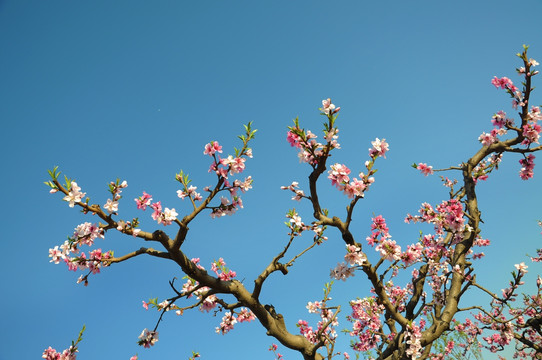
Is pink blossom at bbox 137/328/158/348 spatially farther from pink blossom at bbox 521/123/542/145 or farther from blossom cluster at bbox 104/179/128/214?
pink blossom at bbox 521/123/542/145

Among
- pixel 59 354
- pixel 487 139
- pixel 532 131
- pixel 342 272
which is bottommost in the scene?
pixel 342 272

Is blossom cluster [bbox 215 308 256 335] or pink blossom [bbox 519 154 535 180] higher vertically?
pink blossom [bbox 519 154 535 180]

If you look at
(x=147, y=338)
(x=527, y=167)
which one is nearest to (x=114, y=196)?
(x=147, y=338)

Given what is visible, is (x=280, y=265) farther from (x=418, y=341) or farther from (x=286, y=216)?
(x=418, y=341)

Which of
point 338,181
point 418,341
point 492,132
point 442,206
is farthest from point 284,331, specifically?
point 492,132

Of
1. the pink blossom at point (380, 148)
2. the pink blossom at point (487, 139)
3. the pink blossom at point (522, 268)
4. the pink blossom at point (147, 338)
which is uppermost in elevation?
the pink blossom at point (487, 139)

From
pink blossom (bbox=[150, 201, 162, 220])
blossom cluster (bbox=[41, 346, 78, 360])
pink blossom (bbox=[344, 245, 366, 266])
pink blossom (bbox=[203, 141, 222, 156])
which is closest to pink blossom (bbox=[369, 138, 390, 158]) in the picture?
pink blossom (bbox=[344, 245, 366, 266])

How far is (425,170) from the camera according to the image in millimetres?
8633

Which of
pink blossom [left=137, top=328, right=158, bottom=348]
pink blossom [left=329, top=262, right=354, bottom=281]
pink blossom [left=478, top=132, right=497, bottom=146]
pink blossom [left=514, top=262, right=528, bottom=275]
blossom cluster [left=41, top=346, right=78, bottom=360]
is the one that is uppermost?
pink blossom [left=478, top=132, right=497, bottom=146]

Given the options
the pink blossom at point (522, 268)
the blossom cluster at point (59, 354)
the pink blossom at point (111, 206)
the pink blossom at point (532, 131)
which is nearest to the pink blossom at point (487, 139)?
the pink blossom at point (532, 131)

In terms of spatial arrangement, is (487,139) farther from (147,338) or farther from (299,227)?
(147,338)

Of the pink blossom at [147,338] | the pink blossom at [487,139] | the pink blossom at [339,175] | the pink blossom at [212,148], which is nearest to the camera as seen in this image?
the pink blossom at [339,175]

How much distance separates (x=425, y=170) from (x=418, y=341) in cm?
451

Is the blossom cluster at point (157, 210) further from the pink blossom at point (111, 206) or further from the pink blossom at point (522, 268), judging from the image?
the pink blossom at point (522, 268)
